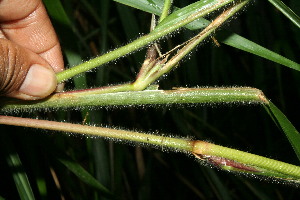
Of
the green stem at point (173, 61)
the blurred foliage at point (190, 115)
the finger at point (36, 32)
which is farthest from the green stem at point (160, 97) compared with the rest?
the blurred foliage at point (190, 115)

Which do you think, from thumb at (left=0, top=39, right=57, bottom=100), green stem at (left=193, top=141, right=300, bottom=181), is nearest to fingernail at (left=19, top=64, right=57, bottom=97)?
thumb at (left=0, top=39, right=57, bottom=100)

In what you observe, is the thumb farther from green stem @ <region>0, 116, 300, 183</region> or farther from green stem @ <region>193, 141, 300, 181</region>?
green stem @ <region>193, 141, 300, 181</region>

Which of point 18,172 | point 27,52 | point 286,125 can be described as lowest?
point 18,172

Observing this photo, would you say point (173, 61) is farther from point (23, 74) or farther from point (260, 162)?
point (23, 74)

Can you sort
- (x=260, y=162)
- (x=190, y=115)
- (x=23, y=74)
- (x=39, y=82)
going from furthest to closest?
(x=190, y=115) → (x=23, y=74) → (x=39, y=82) → (x=260, y=162)

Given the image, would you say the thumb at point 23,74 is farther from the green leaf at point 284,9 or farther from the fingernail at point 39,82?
the green leaf at point 284,9

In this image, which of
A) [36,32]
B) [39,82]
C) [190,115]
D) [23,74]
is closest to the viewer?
[39,82]

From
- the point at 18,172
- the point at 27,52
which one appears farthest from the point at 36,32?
the point at 18,172
